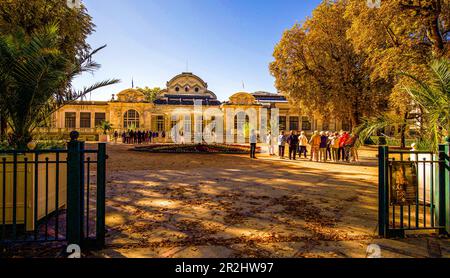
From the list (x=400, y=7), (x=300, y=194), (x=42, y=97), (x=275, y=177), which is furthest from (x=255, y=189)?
(x=400, y=7)

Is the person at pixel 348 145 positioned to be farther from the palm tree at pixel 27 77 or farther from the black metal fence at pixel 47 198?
the palm tree at pixel 27 77

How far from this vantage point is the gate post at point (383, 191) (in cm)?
340

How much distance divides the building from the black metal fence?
34.9 metres

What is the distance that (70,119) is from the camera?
44.0 m

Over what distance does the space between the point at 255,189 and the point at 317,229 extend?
8.91 feet

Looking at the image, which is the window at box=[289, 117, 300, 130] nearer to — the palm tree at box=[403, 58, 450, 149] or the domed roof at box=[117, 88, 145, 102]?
the domed roof at box=[117, 88, 145, 102]

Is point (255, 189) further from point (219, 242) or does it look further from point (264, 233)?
point (219, 242)

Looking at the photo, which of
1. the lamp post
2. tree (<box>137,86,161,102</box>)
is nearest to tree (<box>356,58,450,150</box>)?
the lamp post

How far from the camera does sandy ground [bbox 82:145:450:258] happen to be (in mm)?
2998

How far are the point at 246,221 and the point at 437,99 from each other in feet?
12.0

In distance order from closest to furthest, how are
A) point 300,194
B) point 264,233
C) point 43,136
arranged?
point 264,233 < point 43,136 < point 300,194

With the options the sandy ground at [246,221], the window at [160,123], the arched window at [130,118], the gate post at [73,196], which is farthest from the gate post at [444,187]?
the arched window at [130,118]

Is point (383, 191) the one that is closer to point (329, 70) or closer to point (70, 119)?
point (329, 70)

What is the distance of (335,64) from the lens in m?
21.1
